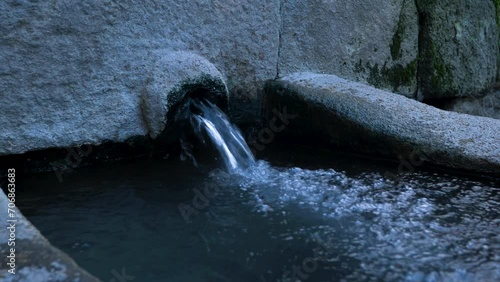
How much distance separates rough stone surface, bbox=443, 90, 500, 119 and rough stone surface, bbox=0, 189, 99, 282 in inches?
148

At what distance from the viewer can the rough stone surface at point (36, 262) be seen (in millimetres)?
1466

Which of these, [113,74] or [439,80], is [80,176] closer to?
[113,74]

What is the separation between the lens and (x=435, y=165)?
2914 millimetres

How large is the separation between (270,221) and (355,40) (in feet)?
6.54

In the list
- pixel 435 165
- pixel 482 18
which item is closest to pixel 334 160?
pixel 435 165

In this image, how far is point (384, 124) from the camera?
3025mm
